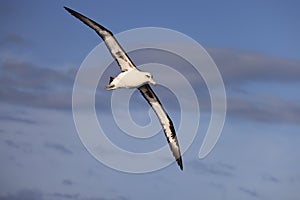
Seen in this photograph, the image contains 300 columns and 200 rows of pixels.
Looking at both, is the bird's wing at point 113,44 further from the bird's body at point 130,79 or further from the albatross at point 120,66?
the bird's body at point 130,79

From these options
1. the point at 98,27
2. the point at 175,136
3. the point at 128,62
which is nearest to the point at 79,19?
the point at 98,27

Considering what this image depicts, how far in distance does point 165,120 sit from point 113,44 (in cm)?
1207

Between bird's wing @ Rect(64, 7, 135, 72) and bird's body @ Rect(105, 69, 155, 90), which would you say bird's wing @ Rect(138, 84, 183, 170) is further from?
bird's body @ Rect(105, 69, 155, 90)

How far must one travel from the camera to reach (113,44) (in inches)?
2282

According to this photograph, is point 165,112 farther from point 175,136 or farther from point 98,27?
point 98,27

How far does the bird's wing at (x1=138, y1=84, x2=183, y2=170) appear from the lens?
6406 cm

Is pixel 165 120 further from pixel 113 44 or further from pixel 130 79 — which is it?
pixel 113 44

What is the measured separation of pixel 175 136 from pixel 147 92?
258 inches

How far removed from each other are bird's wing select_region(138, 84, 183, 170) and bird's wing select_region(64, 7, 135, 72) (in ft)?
19.9

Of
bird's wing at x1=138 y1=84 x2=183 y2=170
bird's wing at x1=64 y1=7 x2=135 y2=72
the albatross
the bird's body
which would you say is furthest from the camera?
bird's wing at x1=138 y1=84 x2=183 y2=170

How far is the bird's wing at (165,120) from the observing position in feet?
210

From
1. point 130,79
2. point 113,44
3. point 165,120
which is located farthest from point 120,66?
point 165,120

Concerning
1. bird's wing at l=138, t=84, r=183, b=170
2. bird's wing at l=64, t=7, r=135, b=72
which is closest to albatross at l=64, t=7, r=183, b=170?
bird's wing at l=64, t=7, r=135, b=72

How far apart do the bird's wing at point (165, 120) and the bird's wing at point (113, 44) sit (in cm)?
607
